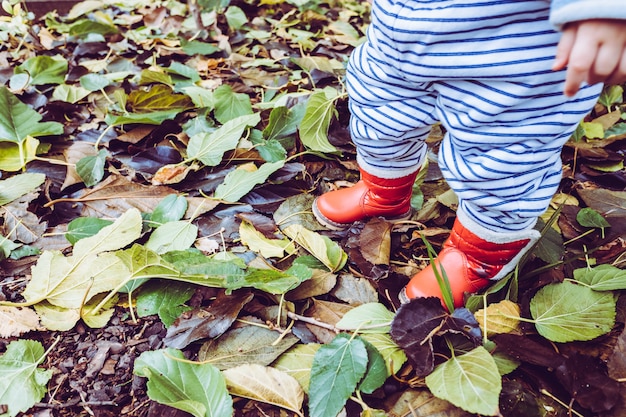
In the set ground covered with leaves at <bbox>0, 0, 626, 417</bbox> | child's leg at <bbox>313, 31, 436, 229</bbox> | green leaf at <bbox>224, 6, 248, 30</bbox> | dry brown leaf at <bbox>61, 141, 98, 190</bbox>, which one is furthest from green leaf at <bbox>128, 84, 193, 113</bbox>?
green leaf at <bbox>224, 6, 248, 30</bbox>

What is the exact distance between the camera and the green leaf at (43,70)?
1277 millimetres

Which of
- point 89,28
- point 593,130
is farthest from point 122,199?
point 593,130

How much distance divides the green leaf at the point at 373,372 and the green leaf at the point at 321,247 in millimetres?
188

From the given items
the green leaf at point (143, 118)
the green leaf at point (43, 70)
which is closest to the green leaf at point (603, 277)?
the green leaf at point (143, 118)

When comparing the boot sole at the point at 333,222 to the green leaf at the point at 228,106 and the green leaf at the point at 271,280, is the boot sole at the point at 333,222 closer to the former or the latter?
the green leaf at the point at 271,280

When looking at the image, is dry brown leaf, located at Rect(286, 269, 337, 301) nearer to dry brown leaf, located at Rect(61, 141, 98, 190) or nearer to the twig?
the twig

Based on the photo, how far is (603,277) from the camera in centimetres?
73

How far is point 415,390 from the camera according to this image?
0.65 metres

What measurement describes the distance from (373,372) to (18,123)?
96 cm

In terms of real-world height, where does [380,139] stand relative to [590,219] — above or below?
above

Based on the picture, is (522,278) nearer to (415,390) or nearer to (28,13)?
(415,390)

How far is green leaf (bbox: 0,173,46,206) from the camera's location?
3.06 feet

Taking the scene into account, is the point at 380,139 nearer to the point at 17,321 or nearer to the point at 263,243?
the point at 263,243

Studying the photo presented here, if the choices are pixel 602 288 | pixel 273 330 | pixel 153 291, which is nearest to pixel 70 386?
pixel 153 291
